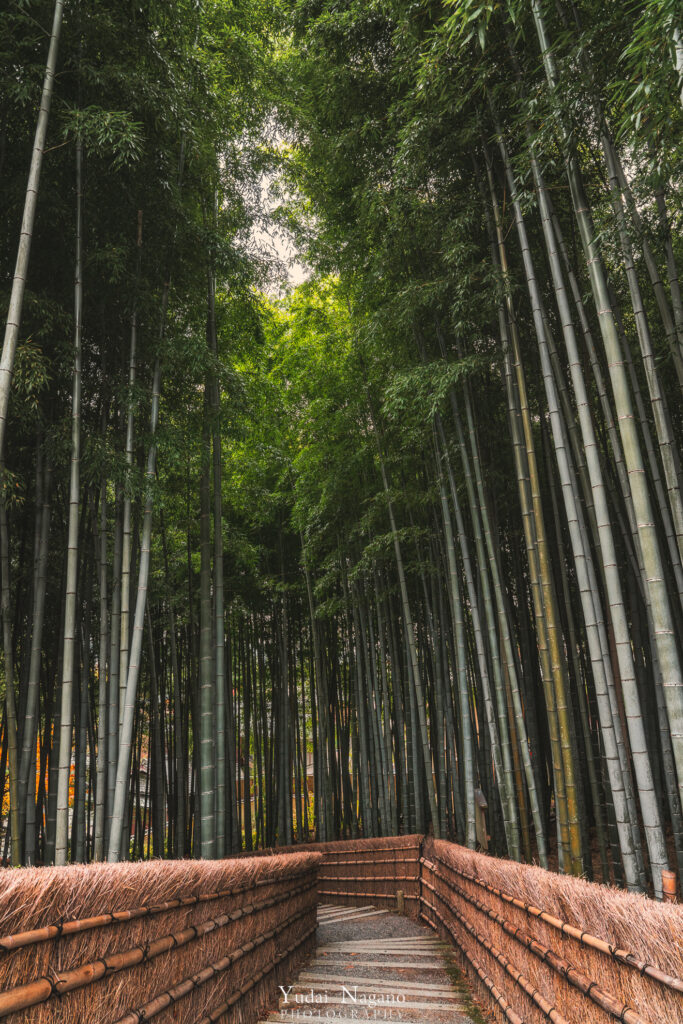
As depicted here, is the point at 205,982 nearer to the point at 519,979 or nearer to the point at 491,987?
the point at 519,979

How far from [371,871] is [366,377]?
4.38 metres

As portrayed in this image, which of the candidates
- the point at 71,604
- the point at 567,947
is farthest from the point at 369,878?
the point at 567,947

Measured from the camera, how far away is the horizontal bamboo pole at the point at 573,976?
4.19 ft

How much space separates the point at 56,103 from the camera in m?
3.51

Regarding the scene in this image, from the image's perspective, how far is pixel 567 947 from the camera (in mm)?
1656

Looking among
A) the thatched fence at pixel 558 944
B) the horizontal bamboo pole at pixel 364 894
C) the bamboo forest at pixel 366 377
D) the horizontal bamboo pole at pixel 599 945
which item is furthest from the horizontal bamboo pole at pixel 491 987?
the horizontal bamboo pole at pixel 364 894

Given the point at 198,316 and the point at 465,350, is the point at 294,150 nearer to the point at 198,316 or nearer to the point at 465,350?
the point at 198,316

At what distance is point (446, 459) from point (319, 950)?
10.7 feet

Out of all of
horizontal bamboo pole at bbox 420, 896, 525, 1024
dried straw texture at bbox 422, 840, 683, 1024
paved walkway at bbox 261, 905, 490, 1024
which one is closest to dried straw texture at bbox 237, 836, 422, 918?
paved walkway at bbox 261, 905, 490, 1024

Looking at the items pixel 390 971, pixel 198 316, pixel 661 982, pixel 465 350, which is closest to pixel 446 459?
pixel 465 350

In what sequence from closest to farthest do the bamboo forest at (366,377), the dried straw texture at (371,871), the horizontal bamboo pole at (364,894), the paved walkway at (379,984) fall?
the paved walkway at (379,984) < the bamboo forest at (366,377) < the dried straw texture at (371,871) < the horizontal bamboo pole at (364,894)

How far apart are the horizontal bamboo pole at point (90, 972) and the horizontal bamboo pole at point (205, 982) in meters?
0.09

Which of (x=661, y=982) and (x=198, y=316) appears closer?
(x=661, y=982)

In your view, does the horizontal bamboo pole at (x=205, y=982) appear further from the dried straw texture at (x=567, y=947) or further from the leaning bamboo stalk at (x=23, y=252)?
the leaning bamboo stalk at (x=23, y=252)
